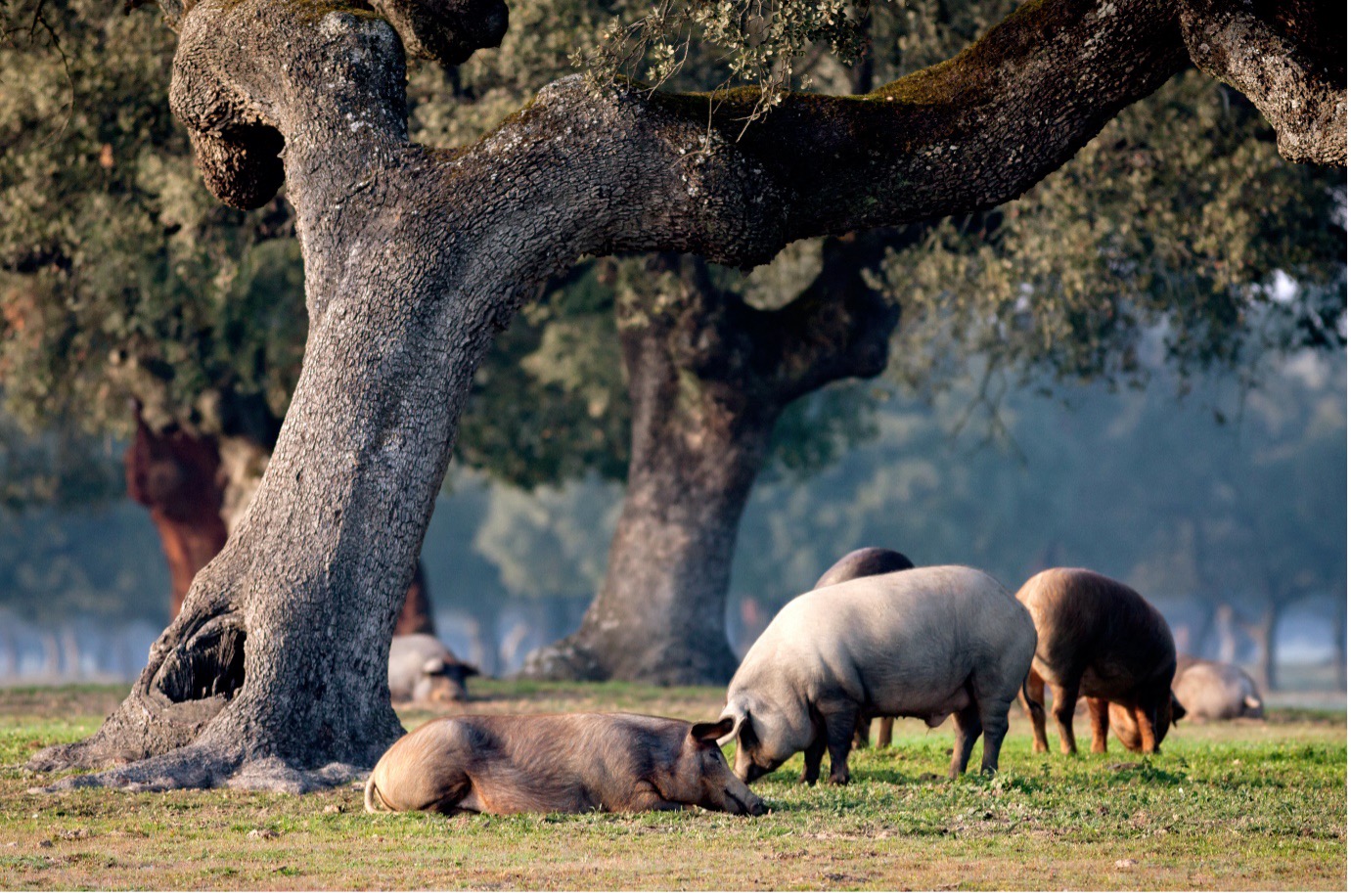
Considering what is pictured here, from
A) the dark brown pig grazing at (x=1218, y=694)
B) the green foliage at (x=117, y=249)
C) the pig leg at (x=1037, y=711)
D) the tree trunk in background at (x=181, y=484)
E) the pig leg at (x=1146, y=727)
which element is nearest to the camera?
the pig leg at (x=1037, y=711)

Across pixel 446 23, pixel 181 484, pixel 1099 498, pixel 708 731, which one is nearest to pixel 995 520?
pixel 1099 498

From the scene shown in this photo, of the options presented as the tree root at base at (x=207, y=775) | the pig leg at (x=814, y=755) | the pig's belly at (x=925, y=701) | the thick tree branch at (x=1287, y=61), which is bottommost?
the tree root at base at (x=207, y=775)

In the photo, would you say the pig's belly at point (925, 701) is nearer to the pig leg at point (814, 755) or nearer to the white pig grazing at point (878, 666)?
the white pig grazing at point (878, 666)

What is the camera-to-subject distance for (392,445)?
419 inches

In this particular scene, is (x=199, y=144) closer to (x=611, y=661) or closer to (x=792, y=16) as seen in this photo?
(x=792, y=16)

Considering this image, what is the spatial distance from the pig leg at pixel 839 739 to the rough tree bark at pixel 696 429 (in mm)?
11484

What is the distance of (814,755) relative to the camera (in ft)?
32.8

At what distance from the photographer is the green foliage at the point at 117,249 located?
18.6 metres

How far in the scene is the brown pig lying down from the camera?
866 centimetres

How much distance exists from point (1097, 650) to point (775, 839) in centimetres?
542

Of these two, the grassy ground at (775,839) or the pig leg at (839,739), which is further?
the pig leg at (839,739)

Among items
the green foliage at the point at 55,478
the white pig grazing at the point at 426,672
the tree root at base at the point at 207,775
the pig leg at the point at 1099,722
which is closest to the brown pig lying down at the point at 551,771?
the tree root at base at the point at 207,775

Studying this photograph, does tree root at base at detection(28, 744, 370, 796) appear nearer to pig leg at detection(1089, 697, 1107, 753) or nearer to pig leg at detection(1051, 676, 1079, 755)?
pig leg at detection(1051, 676, 1079, 755)

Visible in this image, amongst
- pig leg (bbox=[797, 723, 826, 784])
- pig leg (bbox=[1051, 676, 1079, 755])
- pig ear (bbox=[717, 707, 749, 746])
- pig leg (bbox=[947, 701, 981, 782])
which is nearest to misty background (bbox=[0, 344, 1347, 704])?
pig leg (bbox=[1051, 676, 1079, 755])
